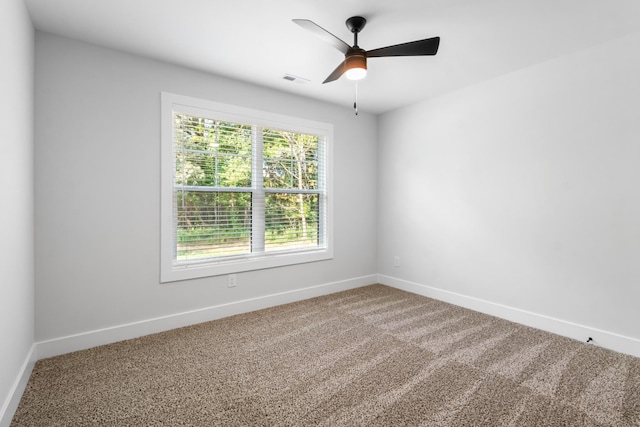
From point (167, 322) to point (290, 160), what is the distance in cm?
216

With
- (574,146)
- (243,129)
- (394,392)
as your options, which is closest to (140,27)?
(243,129)

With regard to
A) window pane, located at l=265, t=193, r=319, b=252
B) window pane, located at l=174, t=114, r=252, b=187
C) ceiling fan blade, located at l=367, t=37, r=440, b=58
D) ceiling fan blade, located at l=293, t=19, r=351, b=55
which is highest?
ceiling fan blade, located at l=293, t=19, r=351, b=55

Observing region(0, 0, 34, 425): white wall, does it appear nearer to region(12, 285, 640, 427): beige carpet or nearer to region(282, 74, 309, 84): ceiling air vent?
region(12, 285, 640, 427): beige carpet

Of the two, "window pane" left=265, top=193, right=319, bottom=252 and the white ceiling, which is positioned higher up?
the white ceiling

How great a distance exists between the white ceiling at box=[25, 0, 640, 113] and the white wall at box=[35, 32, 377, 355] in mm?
202

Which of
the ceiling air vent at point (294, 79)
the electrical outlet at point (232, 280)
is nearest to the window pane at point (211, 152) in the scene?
the ceiling air vent at point (294, 79)

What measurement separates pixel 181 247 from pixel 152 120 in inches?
47.1

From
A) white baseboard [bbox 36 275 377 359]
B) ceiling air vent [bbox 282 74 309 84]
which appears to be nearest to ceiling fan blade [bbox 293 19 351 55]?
ceiling air vent [bbox 282 74 309 84]

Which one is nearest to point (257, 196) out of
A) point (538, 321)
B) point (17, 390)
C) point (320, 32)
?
point (320, 32)

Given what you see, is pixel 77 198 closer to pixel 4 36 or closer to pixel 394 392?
pixel 4 36

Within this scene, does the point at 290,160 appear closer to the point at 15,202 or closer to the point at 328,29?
the point at 328,29

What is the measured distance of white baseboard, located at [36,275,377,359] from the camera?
7.85 feet

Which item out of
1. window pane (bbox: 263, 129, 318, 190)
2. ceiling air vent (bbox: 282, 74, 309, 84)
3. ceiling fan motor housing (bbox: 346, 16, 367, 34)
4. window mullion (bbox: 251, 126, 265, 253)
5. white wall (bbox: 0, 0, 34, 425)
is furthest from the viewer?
window pane (bbox: 263, 129, 318, 190)

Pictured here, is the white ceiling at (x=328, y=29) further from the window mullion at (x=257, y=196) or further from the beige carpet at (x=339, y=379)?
the beige carpet at (x=339, y=379)
